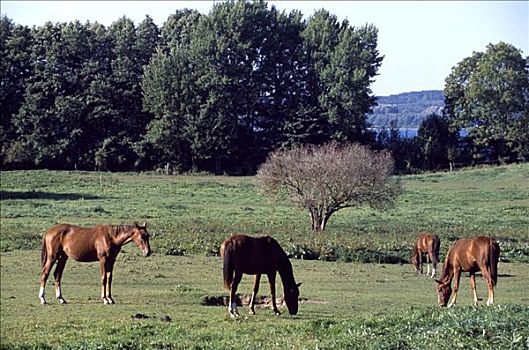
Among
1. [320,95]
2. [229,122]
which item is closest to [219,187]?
[229,122]

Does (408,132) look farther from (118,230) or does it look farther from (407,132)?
(118,230)

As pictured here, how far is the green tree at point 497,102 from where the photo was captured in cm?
4603

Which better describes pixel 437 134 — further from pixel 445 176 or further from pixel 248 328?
pixel 248 328

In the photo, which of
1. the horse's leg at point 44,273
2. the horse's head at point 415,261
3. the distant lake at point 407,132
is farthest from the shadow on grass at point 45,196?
the horse's leg at point 44,273

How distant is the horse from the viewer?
89.0ft

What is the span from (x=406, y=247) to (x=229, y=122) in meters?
41.7

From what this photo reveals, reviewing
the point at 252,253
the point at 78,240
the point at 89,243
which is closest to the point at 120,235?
the point at 89,243

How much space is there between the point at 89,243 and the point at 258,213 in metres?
26.0

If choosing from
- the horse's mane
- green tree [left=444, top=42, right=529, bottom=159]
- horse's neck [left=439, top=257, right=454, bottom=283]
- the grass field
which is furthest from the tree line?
the horse's mane

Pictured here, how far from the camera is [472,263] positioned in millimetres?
20438

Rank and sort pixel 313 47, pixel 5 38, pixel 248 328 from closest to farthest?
pixel 248 328
pixel 5 38
pixel 313 47

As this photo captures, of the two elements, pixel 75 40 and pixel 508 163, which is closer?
pixel 508 163

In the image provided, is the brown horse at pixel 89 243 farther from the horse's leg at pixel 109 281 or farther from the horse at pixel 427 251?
the horse at pixel 427 251

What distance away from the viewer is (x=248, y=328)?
1633 centimetres
